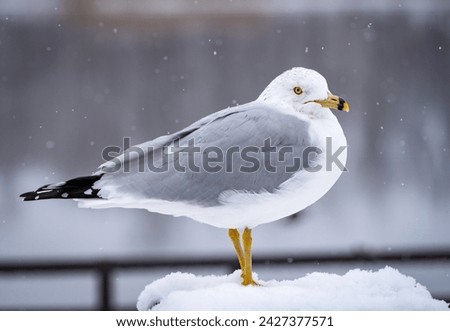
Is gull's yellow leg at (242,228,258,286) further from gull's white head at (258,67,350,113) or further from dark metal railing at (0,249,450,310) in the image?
dark metal railing at (0,249,450,310)

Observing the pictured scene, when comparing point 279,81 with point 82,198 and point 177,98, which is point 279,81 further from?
point 177,98

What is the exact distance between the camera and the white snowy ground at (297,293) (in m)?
1.44

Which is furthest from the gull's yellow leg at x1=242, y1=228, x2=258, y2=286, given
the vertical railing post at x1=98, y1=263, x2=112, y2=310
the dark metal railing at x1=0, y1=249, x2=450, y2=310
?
the vertical railing post at x1=98, y1=263, x2=112, y2=310

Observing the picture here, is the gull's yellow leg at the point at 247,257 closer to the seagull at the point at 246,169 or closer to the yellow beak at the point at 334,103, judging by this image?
the seagull at the point at 246,169

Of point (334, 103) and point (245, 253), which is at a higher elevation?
point (334, 103)

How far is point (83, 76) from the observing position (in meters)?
2.25

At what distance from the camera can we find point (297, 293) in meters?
1.46

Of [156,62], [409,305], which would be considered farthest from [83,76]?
[409,305]

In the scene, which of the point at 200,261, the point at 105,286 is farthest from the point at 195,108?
the point at 105,286

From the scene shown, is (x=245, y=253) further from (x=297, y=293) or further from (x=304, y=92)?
(x=304, y=92)

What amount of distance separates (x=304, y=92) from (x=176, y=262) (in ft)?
2.49

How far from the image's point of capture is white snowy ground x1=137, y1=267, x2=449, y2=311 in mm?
1441

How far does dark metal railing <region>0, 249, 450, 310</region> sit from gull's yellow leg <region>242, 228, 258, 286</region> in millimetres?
483

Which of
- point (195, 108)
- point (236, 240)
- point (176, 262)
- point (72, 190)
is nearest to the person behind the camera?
point (72, 190)
